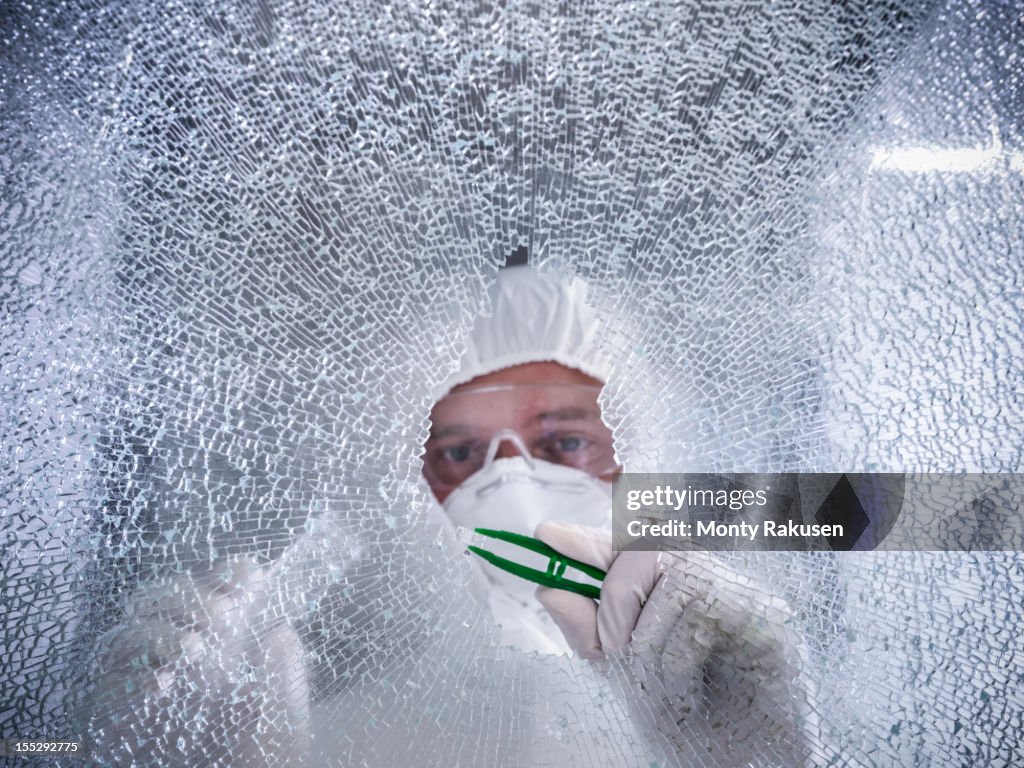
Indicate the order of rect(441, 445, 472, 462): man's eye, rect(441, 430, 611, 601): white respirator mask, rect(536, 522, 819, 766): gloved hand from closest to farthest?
rect(536, 522, 819, 766): gloved hand, rect(441, 430, 611, 601): white respirator mask, rect(441, 445, 472, 462): man's eye

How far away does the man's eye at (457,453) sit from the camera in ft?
3.58

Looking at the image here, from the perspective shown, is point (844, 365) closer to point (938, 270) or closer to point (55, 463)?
point (938, 270)

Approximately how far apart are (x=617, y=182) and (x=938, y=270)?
26cm

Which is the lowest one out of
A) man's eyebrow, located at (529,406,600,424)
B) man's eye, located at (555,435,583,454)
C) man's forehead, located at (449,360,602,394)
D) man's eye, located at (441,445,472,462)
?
man's eye, located at (441,445,472,462)

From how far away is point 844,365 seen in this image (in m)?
0.63

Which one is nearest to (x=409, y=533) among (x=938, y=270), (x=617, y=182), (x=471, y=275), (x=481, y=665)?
(x=481, y=665)

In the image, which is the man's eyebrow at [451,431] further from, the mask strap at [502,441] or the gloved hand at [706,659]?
the gloved hand at [706,659]

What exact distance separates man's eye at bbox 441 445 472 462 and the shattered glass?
0.44 m

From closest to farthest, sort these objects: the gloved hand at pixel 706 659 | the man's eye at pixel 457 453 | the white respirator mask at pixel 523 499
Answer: the gloved hand at pixel 706 659 < the white respirator mask at pixel 523 499 < the man's eye at pixel 457 453

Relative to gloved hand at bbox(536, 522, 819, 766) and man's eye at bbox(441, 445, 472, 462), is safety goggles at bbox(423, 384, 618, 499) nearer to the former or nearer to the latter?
man's eye at bbox(441, 445, 472, 462)

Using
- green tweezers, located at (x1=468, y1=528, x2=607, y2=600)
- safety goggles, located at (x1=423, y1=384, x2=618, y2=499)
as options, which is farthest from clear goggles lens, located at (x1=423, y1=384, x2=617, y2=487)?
green tweezers, located at (x1=468, y1=528, x2=607, y2=600)

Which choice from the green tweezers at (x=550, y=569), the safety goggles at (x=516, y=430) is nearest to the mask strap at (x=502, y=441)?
the safety goggles at (x=516, y=430)

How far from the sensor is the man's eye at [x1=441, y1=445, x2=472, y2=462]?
1.09m

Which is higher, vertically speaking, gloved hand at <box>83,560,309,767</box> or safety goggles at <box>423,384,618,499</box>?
safety goggles at <box>423,384,618,499</box>
